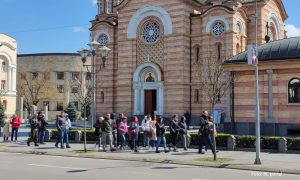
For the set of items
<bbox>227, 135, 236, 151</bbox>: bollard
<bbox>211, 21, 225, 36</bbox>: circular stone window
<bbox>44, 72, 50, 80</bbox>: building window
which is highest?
<bbox>211, 21, 225, 36</bbox>: circular stone window

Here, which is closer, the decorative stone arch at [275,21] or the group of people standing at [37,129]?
the group of people standing at [37,129]

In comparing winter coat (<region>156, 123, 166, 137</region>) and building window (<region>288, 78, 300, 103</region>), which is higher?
building window (<region>288, 78, 300, 103</region>)

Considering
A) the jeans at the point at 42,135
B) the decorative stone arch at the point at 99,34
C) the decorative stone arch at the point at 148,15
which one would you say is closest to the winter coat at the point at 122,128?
the jeans at the point at 42,135

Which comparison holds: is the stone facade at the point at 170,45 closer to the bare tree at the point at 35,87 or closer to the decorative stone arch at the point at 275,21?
the decorative stone arch at the point at 275,21

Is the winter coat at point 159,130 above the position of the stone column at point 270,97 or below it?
below

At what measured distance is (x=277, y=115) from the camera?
25.1 meters

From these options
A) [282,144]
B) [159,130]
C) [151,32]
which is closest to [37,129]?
[159,130]

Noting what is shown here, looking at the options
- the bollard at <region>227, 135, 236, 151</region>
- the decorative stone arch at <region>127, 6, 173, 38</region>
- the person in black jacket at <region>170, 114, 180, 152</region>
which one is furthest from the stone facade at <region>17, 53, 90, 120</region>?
the bollard at <region>227, 135, 236, 151</region>

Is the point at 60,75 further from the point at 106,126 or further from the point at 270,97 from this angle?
the point at 106,126

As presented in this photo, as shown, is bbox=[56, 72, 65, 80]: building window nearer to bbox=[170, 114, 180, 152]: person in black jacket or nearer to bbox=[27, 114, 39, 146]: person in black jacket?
bbox=[27, 114, 39, 146]: person in black jacket

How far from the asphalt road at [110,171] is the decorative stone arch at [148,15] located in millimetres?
25519

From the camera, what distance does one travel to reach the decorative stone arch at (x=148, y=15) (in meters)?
41.3

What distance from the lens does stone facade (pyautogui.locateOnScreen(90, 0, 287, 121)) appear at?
39.7 metres

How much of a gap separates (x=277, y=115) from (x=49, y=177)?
635 inches
